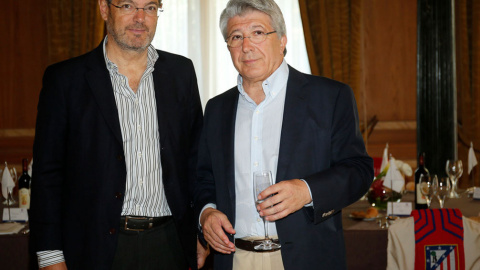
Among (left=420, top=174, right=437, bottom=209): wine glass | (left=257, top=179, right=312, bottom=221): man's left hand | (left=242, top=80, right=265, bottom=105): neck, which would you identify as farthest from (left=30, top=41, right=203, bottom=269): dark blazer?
(left=420, top=174, right=437, bottom=209): wine glass

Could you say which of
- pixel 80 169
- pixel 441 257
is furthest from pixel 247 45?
pixel 441 257

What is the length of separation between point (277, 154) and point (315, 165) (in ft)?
0.48

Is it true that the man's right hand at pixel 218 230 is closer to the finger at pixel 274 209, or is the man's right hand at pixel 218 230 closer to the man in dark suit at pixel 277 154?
the man in dark suit at pixel 277 154

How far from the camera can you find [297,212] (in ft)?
6.23

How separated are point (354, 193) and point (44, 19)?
542cm

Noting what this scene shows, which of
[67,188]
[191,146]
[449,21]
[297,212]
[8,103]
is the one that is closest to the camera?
[297,212]

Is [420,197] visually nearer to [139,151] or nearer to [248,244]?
[248,244]

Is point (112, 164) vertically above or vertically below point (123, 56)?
below

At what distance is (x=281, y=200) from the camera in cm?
172

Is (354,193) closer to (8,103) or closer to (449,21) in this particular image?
(449,21)

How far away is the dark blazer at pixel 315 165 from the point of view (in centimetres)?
186

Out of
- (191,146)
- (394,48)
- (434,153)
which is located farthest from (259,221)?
(394,48)

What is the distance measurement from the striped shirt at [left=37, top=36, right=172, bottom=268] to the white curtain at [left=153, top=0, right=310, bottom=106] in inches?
167

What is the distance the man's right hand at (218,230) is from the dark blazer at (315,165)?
73 millimetres
